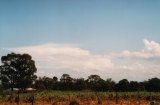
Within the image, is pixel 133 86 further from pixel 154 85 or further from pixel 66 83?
pixel 66 83

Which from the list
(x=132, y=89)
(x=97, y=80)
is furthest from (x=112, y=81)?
(x=132, y=89)

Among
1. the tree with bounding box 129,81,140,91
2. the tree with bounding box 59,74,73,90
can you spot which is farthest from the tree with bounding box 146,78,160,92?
the tree with bounding box 59,74,73,90

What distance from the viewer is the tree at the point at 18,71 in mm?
80938

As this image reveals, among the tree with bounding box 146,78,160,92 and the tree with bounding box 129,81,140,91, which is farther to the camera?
the tree with bounding box 129,81,140,91

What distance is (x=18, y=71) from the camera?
268ft

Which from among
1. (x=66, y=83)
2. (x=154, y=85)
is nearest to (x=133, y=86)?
(x=154, y=85)

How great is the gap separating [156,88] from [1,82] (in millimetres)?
38952

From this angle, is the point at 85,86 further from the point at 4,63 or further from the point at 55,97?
the point at 55,97

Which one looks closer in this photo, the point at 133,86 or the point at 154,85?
the point at 154,85

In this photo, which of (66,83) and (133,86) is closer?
(133,86)

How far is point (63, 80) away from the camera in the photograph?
108 metres

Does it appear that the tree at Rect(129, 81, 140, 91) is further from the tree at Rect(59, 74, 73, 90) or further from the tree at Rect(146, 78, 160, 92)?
the tree at Rect(59, 74, 73, 90)

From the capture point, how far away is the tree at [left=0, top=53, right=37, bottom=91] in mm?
80938

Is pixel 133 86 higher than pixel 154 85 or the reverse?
the reverse
